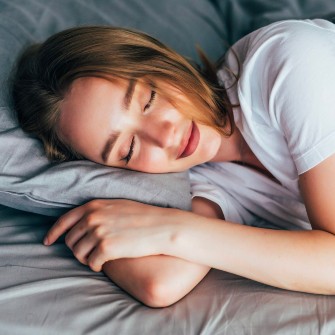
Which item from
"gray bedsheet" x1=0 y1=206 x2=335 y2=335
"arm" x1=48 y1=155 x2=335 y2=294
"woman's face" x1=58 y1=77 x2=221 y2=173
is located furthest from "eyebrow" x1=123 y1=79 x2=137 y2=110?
"gray bedsheet" x1=0 y1=206 x2=335 y2=335

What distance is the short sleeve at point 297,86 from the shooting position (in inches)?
38.9

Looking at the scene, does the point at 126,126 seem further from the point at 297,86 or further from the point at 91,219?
the point at 297,86

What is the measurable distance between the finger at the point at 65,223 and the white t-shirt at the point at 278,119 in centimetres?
34

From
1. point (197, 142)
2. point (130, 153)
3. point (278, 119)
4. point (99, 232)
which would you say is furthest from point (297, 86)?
point (99, 232)

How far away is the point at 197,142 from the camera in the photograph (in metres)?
1.16

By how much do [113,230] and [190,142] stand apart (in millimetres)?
264

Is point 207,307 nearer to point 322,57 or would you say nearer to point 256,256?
point 256,256

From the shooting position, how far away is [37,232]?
3.87 ft

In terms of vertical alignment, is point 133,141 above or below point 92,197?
above

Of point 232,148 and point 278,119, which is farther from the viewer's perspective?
point 232,148

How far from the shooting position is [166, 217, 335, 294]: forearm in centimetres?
97

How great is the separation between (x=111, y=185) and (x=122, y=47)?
31 centimetres

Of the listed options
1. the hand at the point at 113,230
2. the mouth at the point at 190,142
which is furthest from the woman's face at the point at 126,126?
the hand at the point at 113,230

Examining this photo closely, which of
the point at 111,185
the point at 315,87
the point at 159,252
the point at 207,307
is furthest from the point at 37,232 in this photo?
the point at 315,87
